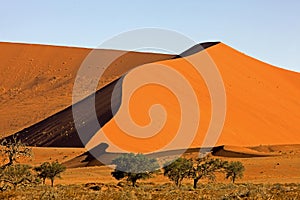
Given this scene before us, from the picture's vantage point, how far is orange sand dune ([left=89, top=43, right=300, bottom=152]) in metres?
47.2

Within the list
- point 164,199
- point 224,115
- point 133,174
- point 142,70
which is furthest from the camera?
point 142,70

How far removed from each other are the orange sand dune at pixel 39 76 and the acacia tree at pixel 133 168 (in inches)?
1423

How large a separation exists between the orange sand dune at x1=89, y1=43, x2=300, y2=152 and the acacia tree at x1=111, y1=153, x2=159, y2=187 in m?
9.24

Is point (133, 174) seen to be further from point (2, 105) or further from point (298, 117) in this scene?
point (2, 105)

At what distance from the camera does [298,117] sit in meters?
63.9

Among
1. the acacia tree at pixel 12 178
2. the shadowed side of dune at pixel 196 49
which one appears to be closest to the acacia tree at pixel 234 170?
the acacia tree at pixel 12 178

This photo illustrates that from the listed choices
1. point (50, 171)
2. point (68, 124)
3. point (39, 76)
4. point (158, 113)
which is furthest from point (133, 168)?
point (39, 76)

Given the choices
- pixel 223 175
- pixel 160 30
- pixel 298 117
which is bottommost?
pixel 223 175

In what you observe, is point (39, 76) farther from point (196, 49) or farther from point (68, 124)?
point (68, 124)

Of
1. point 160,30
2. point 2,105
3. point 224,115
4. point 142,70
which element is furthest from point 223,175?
point 2,105

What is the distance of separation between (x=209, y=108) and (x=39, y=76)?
1567 inches

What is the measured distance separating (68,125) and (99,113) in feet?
13.1

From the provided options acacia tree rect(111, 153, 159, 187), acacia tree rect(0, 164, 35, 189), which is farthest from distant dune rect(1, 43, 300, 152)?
acacia tree rect(0, 164, 35, 189)

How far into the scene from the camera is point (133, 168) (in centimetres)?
3281
